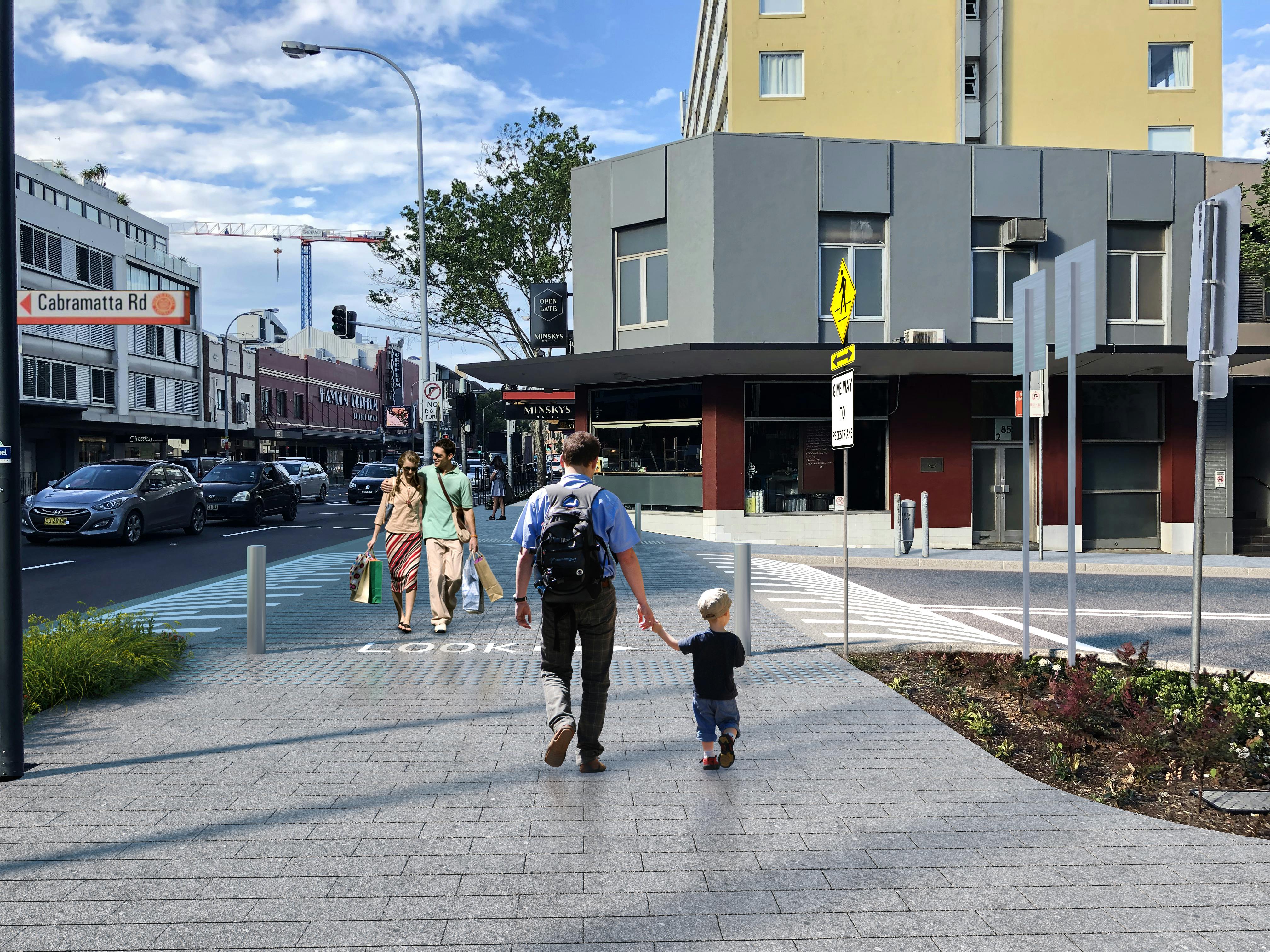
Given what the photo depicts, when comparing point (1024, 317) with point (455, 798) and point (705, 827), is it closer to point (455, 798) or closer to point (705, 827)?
point (705, 827)

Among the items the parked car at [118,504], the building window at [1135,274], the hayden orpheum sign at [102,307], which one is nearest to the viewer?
the hayden orpheum sign at [102,307]

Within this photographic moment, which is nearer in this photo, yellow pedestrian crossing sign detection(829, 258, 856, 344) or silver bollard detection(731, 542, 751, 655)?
silver bollard detection(731, 542, 751, 655)

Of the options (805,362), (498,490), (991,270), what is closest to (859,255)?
(991,270)

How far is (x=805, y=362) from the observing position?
727 inches

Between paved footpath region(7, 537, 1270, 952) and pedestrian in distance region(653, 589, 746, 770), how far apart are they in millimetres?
173

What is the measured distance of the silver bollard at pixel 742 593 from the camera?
7527mm

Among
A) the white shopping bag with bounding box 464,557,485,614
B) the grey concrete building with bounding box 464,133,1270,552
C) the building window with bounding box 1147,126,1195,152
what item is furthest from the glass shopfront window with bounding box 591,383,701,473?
the building window with bounding box 1147,126,1195,152

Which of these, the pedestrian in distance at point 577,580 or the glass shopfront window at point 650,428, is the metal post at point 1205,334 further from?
the glass shopfront window at point 650,428

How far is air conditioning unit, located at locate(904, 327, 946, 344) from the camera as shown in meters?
18.9

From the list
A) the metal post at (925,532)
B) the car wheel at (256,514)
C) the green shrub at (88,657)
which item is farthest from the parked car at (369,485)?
the green shrub at (88,657)

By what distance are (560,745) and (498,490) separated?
69.0 feet

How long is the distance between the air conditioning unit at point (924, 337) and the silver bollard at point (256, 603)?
14.7 m

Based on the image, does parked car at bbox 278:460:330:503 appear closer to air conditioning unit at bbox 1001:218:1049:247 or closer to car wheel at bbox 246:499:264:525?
car wheel at bbox 246:499:264:525

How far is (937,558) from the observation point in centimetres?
1711
